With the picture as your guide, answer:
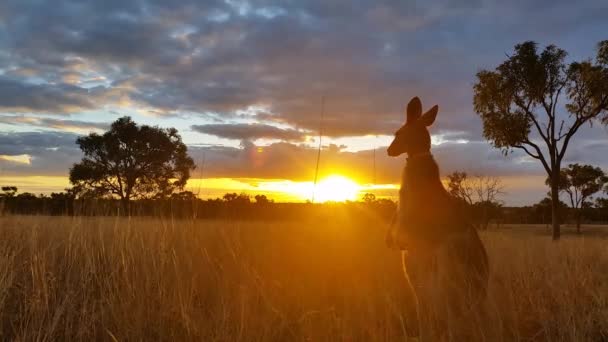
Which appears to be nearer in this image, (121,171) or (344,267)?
(344,267)

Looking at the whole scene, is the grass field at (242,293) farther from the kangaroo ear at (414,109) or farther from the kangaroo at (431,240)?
the kangaroo ear at (414,109)

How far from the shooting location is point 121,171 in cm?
4772

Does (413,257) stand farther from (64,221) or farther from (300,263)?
(64,221)

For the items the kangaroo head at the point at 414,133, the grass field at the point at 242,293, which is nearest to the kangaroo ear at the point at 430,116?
the kangaroo head at the point at 414,133

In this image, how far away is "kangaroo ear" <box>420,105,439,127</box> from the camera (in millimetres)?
4598

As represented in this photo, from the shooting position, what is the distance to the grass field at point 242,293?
3.89 m

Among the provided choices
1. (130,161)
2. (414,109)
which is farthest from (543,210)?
(414,109)

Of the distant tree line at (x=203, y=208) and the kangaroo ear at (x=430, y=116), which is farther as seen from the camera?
the distant tree line at (x=203, y=208)

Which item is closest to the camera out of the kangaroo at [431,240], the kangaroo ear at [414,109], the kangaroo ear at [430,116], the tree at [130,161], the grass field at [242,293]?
the grass field at [242,293]

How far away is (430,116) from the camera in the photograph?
15.1 feet

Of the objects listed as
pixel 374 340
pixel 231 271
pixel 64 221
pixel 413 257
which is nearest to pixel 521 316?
pixel 413 257

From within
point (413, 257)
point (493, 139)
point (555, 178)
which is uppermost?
point (493, 139)

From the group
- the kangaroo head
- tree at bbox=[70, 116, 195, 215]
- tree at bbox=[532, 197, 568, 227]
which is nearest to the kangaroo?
the kangaroo head

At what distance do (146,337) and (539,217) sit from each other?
3266 inches
